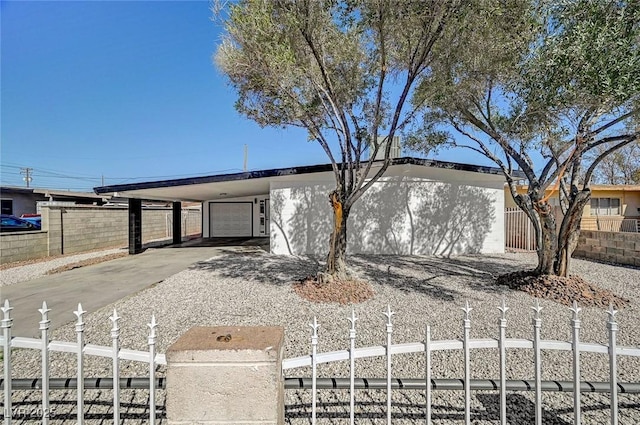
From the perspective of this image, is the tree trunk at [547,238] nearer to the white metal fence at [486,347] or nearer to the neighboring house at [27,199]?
the white metal fence at [486,347]

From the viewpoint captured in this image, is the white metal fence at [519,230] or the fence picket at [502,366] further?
the white metal fence at [519,230]

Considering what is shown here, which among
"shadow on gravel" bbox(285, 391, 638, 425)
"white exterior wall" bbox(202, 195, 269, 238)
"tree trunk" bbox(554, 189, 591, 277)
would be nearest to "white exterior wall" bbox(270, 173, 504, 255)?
"tree trunk" bbox(554, 189, 591, 277)

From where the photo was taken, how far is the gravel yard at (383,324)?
8.27ft

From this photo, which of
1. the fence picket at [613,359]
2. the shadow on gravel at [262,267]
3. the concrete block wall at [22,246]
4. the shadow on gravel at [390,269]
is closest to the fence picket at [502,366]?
the fence picket at [613,359]

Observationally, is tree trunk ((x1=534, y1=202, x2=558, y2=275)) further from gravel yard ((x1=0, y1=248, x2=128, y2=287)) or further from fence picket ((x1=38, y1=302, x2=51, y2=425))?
gravel yard ((x1=0, y1=248, x2=128, y2=287))

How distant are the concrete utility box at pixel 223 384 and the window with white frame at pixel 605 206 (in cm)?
2202

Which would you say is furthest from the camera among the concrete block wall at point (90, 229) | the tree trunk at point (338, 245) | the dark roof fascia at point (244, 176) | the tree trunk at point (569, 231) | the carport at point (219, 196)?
the concrete block wall at point (90, 229)

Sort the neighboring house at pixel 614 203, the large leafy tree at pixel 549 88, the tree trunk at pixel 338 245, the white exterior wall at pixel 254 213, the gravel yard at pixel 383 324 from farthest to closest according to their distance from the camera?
the white exterior wall at pixel 254 213, the neighboring house at pixel 614 203, the tree trunk at pixel 338 245, the large leafy tree at pixel 549 88, the gravel yard at pixel 383 324

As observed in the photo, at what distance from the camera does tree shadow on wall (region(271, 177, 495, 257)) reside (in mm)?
10641

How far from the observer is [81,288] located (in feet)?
21.5

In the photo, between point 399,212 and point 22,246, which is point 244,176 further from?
point 22,246

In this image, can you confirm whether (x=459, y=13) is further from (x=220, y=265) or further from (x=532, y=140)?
(x=220, y=265)

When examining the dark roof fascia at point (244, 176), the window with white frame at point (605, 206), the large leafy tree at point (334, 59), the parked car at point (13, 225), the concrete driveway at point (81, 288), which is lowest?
the concrete driveway at point (81, 288)

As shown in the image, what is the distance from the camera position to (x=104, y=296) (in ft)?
19.4
